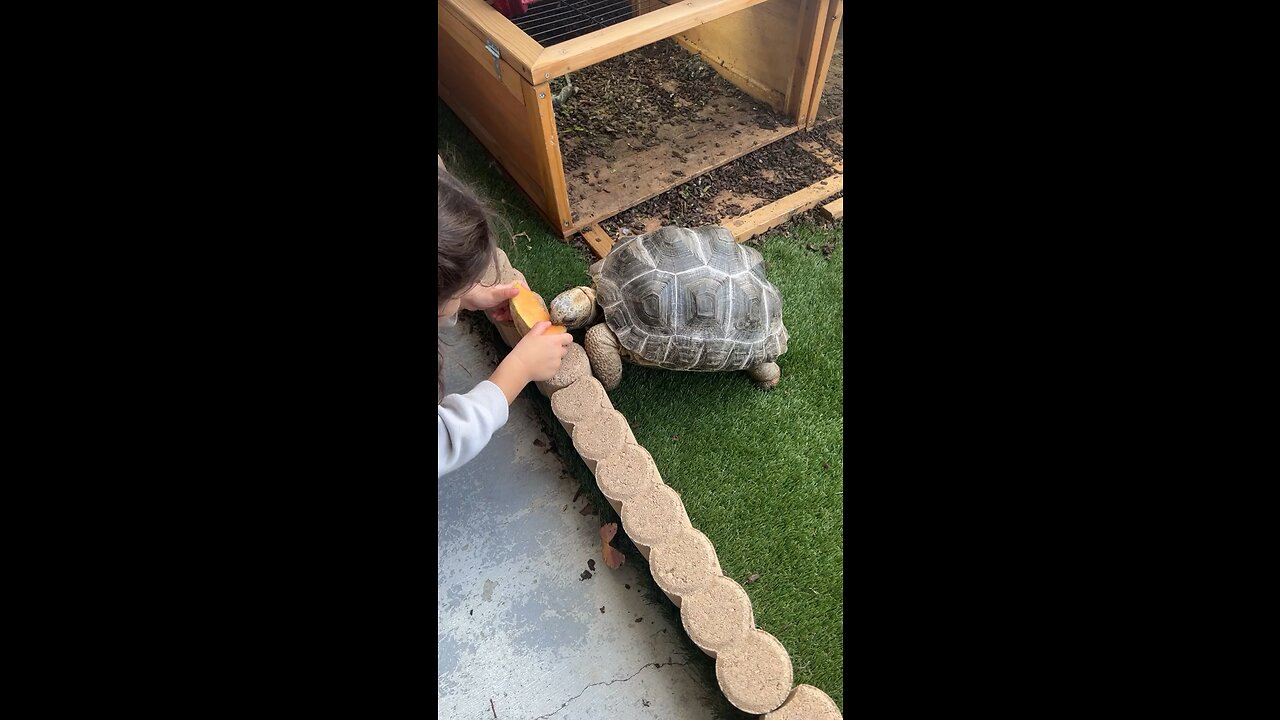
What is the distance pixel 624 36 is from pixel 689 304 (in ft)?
3.35

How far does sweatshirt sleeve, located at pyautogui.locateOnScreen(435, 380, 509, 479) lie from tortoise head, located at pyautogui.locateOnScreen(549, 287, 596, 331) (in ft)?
1.77

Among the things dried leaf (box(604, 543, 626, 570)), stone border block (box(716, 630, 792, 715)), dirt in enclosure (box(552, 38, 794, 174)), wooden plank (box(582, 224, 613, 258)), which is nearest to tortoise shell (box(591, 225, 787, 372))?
wooden plank (box(582, 224, 613, 258))

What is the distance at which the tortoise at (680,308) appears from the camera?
91.3 inches

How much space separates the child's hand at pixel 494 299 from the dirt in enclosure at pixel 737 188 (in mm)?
806

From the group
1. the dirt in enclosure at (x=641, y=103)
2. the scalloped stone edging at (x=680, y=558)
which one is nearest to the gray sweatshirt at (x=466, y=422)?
the scalloped stone edging at (x=680, y=558)

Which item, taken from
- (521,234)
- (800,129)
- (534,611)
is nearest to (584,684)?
(534,611)

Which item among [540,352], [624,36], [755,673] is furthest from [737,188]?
[755,673]

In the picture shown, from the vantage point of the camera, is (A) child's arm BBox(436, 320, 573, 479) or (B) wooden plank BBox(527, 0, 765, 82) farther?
(B) wooden plank BBox(527, 0, 765, 82)

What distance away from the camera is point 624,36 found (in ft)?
8.22

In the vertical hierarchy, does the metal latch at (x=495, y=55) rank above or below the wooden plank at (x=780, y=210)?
above

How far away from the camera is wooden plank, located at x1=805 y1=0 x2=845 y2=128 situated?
3.23 metres

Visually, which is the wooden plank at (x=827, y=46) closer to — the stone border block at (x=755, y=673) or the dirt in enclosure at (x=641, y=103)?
the dirt in enclosure at (x=641, y=103)

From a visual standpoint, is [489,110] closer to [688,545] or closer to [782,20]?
[782,20]

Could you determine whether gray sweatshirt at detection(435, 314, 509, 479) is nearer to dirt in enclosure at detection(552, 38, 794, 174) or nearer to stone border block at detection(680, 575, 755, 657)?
stone border block at detection(680, 575, 755, 657)
